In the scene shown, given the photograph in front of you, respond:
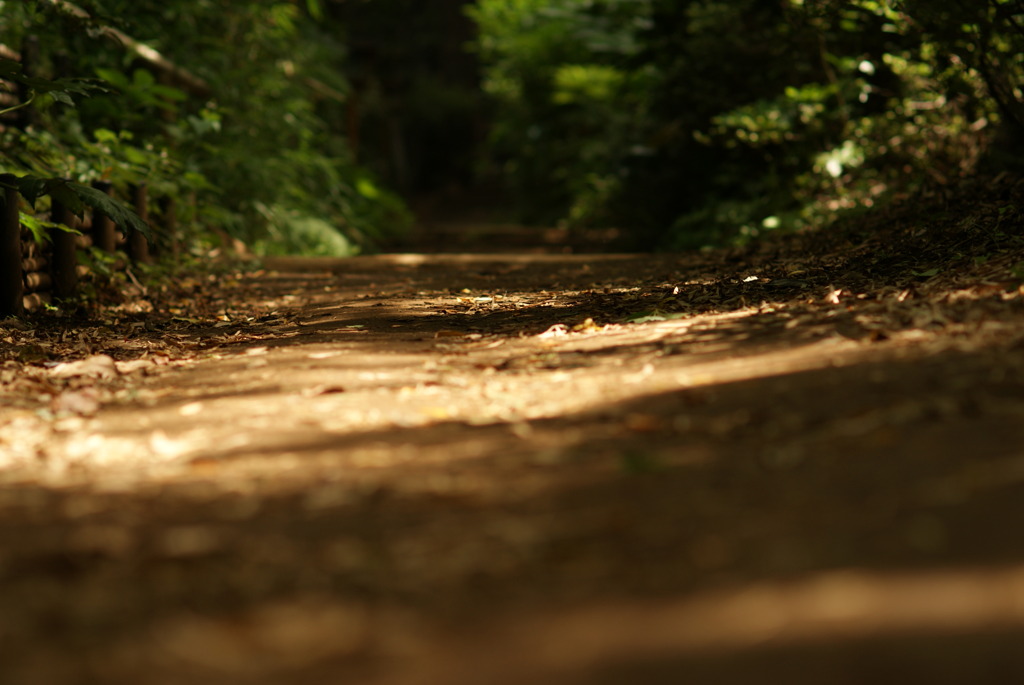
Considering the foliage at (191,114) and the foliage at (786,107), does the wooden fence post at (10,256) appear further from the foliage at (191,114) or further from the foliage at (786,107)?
the foliage at (786,107)

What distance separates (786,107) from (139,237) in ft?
16.9

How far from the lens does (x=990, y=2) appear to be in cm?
477

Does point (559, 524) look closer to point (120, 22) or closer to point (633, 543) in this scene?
point (633, 543)

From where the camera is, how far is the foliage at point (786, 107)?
569 centimetres

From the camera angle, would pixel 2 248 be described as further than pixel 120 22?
No

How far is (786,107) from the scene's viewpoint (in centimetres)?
773

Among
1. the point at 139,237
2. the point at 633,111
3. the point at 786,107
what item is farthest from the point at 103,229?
the point at 633,111

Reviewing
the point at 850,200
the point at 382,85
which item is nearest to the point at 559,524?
the point at 850,200

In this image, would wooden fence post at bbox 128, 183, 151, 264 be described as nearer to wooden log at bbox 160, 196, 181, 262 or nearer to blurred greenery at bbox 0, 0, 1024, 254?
blurred greenery at bbox 0, 0, 1024, 254

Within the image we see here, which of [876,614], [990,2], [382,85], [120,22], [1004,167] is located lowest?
[876,614]

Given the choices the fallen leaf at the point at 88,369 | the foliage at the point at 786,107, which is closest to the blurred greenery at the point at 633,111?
the foliage at the point at 786,107

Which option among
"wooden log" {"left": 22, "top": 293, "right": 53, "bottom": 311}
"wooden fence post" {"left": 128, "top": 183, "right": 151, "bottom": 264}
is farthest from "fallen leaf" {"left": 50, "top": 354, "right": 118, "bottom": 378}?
"wooden fence post" {"left": 128, "top": 183, "right": 151, "bottom": 264}

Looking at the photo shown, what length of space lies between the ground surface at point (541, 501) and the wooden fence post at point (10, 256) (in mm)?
508

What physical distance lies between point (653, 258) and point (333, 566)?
17.5ft
